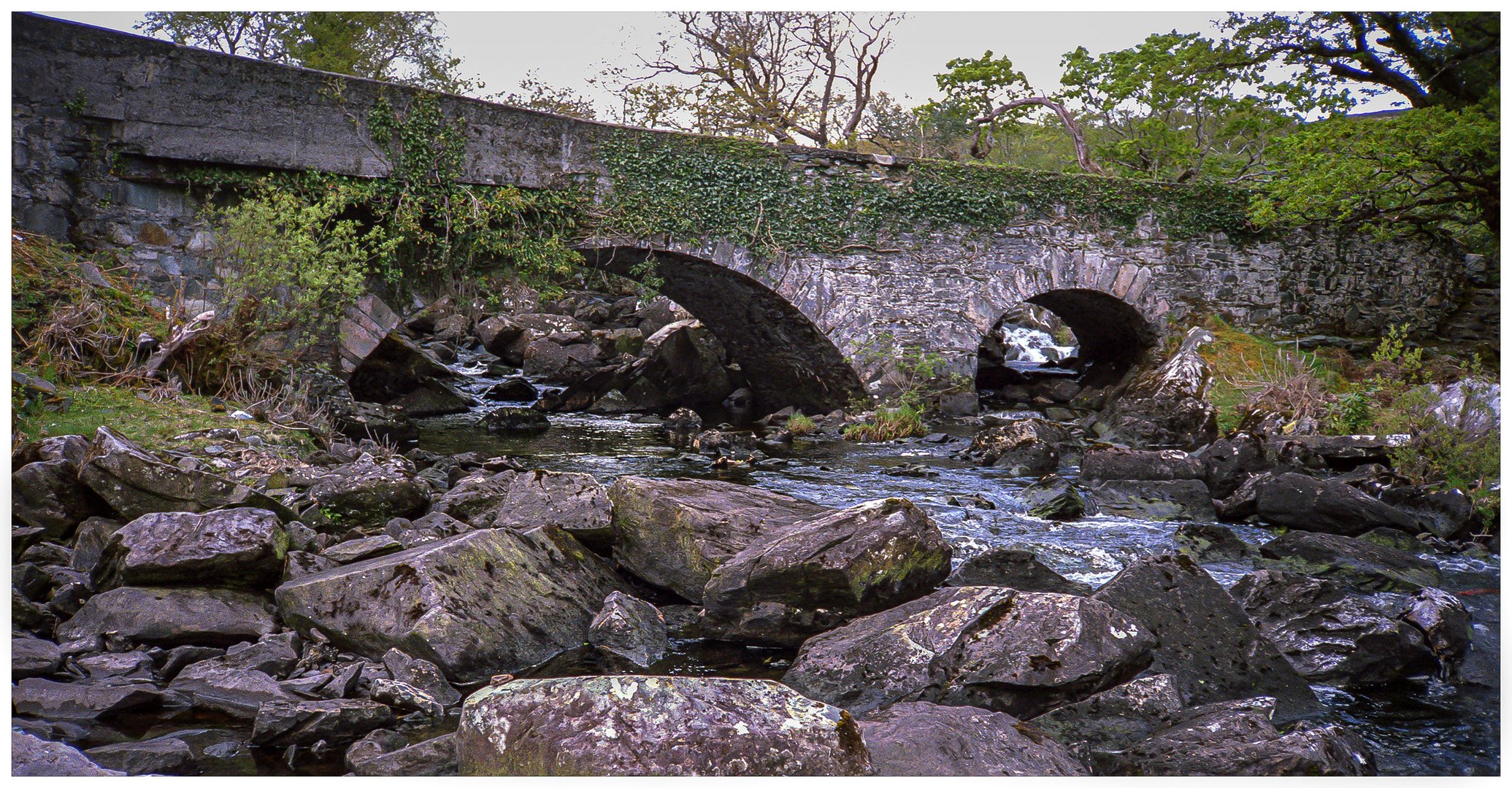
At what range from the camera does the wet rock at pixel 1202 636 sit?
3.49 metres

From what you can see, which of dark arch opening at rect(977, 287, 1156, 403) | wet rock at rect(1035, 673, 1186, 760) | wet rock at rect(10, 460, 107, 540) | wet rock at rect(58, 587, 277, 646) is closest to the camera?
wet rock at rect(1035, 673, 1186, 760)

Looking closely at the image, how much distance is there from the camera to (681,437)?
34.9 feet

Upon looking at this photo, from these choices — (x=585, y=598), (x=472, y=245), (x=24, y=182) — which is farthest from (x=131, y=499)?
(x=472, y=245)

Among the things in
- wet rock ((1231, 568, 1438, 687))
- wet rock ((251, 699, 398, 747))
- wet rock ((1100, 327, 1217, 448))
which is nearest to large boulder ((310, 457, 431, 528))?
wet rock ((251, 699, 398, 747))

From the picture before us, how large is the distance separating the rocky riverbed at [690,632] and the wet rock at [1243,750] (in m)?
0.01

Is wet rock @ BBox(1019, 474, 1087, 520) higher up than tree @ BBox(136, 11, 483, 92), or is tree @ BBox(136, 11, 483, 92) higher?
tree @ BBox(136, 11, 483, 92)

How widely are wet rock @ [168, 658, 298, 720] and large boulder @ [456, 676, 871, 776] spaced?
Result: 106 centimetres

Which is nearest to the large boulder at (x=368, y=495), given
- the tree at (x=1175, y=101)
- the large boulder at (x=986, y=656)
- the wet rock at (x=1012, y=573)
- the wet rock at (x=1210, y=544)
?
the large boulder at (x=986, y=656)

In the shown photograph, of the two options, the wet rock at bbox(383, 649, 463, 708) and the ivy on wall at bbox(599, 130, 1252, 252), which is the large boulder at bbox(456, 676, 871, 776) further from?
the ivy on wall at bbox(599, 130, 1252, 252)

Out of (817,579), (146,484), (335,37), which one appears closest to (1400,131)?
(817,579)

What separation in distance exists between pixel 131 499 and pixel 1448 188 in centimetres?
1297

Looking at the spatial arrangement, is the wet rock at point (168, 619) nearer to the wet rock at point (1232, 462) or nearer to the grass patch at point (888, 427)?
the wet rock at point (1232, 462)

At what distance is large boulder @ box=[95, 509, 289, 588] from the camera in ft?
12.1
